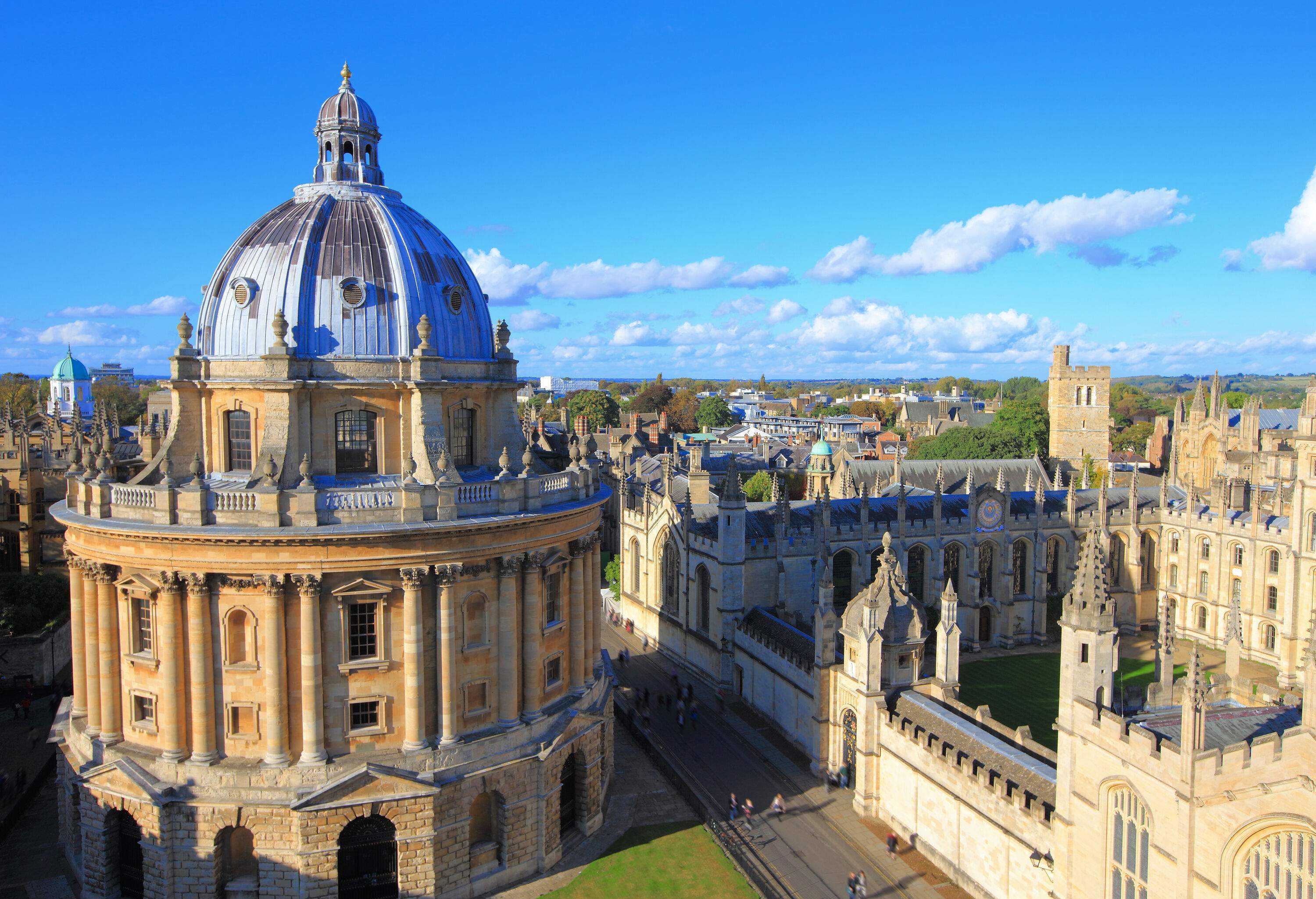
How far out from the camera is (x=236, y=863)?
89.2ft

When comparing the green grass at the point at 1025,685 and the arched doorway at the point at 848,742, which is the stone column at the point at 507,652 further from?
the green grass at the point at 1025,685

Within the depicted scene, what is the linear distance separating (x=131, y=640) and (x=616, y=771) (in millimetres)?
18860

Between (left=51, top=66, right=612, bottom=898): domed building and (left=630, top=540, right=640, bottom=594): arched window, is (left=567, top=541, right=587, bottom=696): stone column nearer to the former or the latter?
(left=51, top=66, right=612, bottom=898): domed building

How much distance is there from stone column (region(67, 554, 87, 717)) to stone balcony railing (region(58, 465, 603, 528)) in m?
2.15

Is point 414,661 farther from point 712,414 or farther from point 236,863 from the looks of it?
point 712,414

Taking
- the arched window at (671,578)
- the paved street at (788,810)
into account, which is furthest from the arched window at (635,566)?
the paved street at (788,810)

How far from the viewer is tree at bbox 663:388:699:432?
176 metres

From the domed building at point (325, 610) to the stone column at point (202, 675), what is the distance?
2.7 inches

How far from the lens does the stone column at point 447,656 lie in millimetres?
27578

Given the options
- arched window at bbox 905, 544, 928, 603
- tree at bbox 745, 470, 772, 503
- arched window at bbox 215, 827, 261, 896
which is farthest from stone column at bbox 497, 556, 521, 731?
tree at bbox 745, 470, 772, 503

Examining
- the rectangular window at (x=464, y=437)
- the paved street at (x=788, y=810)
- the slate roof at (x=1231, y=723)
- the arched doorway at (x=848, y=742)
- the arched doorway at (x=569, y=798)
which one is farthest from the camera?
the arched doorway at (x=848, y=742)

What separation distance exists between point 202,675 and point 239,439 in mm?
7760

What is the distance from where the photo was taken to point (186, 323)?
30000 millimetres

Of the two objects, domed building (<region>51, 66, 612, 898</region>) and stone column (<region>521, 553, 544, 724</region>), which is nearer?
domed building (<region>51, 66, 612, 898</region>)
